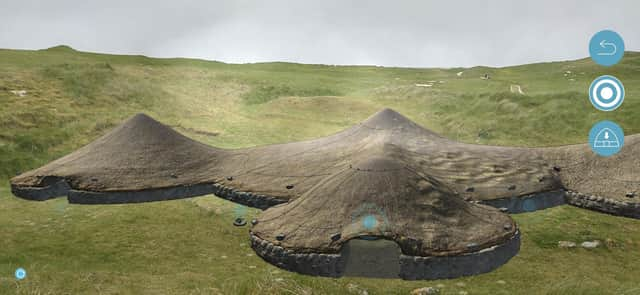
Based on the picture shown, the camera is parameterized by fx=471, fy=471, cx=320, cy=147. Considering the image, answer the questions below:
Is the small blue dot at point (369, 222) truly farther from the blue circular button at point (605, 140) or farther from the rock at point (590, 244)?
the blue circular button at point (605, 140)

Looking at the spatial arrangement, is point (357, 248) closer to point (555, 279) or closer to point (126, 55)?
point (555, 279)

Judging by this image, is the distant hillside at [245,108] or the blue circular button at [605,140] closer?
the blue circular button at [605,140]

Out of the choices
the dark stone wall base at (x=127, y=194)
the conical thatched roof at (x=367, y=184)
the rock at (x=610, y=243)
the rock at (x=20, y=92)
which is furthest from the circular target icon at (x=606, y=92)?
the rock at (x=20, y=92)

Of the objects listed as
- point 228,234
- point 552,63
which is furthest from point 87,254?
point 552,63

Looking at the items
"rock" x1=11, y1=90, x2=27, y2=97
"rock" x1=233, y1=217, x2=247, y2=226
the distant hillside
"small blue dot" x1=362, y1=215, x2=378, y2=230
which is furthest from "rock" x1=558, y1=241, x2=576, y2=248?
"rock" x1=11, y1=90, x2=27, y2=97

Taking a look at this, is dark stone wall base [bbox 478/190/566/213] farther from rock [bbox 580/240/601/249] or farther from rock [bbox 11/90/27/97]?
rock [bbox 11/90/27/97]

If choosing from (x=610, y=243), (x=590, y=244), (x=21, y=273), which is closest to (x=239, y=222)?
(x=21, y=273)
